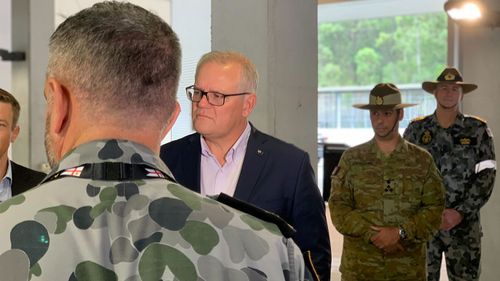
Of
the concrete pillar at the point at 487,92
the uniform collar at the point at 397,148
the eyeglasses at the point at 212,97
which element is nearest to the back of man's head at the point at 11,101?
the eyeglasses at the point at 212,97

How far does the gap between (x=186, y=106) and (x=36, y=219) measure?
2386 millimetres

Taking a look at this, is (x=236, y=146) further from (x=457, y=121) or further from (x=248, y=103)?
(x=457, y=121)

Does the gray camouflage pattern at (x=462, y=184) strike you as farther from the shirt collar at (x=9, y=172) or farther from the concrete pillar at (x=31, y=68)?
the shirt collar at (x=9, y=172)

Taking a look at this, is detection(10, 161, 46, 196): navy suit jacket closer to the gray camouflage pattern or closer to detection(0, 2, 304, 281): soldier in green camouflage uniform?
detection(0, 2, 304, 281): soldier in green camouflage uniform

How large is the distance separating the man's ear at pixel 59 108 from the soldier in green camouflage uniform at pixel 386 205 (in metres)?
2.47

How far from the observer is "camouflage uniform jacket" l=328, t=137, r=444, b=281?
3041mm

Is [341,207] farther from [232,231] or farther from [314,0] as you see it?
[232,231]

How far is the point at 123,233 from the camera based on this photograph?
26.7 inches

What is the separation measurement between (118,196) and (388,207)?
8.46 feet

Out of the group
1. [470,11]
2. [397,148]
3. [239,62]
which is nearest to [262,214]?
[239,62]

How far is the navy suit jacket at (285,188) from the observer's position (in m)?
1.88

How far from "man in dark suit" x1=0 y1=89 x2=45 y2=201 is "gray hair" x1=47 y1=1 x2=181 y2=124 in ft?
4.33

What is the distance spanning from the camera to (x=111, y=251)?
2.21 feet

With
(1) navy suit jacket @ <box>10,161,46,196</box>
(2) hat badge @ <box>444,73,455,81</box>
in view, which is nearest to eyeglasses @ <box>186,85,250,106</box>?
(1) navy suit jacket @ <box>10,161,46,196</box>
